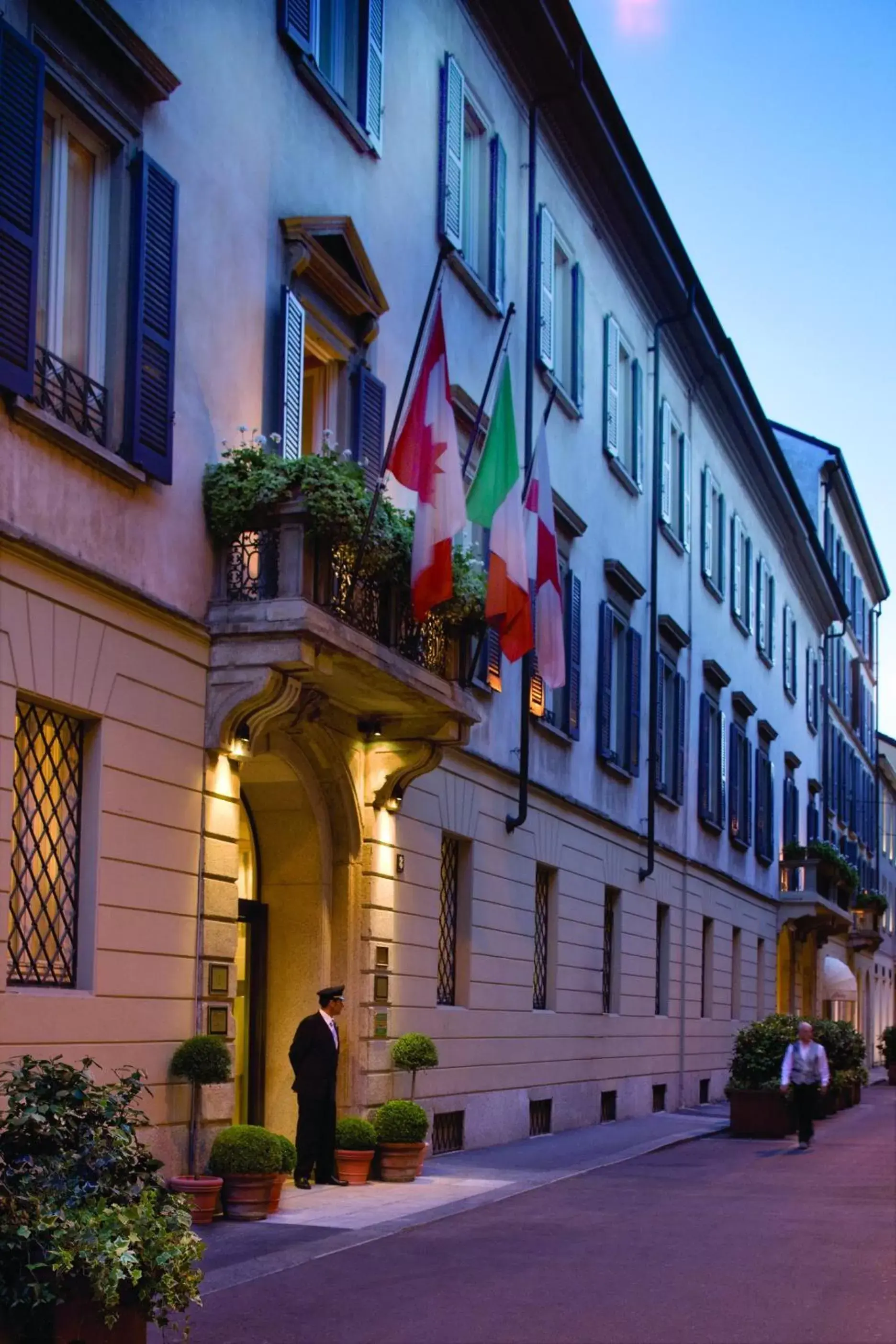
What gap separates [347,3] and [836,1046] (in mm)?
19888

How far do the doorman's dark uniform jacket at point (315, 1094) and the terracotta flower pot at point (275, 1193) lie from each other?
1.55m

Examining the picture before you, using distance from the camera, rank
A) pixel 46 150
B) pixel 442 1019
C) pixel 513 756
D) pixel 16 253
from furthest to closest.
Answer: pixel 513 756 < pixel 442 1019 < pixel 46 150 < pixel 16 253

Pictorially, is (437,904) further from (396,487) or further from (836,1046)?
(836,1046)

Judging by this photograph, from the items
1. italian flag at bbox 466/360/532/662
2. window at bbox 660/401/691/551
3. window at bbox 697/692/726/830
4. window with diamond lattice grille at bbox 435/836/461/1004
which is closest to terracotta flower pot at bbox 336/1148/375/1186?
window with diamond lattice grille at bbox 435/836/461/1004

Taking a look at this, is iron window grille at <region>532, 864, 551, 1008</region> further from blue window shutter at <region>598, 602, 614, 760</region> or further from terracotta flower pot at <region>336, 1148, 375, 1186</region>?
terracotta flower pot at <region>336, 1148, 375, 1186</region>

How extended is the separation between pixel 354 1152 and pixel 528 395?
32.9 ft

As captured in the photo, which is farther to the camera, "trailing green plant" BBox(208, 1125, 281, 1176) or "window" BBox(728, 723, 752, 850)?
"window" BBox(728, 723, 752, 850)

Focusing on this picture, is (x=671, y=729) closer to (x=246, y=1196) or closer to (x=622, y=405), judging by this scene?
(x=622, y=405)

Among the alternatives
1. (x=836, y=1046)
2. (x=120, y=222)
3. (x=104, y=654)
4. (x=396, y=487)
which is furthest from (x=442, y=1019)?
(x=836, y=1046)

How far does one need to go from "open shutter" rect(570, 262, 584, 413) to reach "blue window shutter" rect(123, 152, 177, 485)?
12.1m

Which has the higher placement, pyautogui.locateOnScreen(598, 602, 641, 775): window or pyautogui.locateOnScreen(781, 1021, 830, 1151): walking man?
pyautogui.locateOnScreen(598, 602, 641, 775): window

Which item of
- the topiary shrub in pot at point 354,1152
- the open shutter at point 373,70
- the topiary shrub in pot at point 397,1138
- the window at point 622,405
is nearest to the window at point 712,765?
the window at point 622,405

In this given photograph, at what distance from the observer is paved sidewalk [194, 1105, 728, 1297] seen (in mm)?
11445

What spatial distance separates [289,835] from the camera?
663 inches
